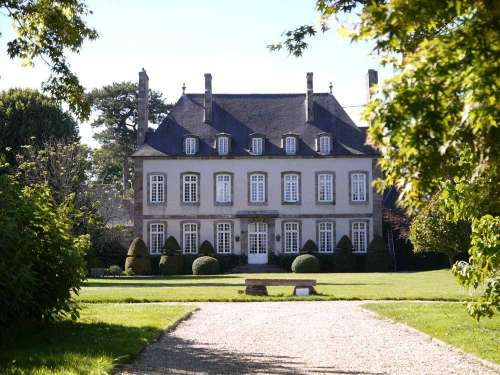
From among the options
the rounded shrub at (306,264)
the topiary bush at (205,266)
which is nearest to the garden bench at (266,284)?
the topiary bush at (205,266)

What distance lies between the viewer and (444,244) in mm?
28609

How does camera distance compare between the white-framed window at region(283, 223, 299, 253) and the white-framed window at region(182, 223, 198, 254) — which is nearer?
the white-framed window at region(182, 223, 198, 254)

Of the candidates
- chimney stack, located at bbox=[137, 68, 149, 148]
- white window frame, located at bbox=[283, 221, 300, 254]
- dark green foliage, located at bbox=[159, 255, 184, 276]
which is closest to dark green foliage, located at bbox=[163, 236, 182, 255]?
dark green foliage, located at bbox=[159, 255, 184, 276]

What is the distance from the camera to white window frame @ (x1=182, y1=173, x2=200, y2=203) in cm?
3647

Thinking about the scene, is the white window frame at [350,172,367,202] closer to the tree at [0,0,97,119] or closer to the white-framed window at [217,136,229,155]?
the white-framed window at [217,136,229,155]

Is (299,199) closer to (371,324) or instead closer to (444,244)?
(444,244)

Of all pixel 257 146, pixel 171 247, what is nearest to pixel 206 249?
pixel 171 247

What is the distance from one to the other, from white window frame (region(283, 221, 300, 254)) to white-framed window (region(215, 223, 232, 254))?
108 inches

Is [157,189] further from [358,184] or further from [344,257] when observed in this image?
[358,184]

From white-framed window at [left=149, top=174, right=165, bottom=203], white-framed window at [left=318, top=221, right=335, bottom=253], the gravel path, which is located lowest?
the gravel path

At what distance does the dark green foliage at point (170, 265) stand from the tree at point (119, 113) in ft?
54.0

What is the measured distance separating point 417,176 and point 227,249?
106 ft

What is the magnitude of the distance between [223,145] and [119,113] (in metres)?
16.2

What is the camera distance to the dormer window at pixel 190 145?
36.2 meters
